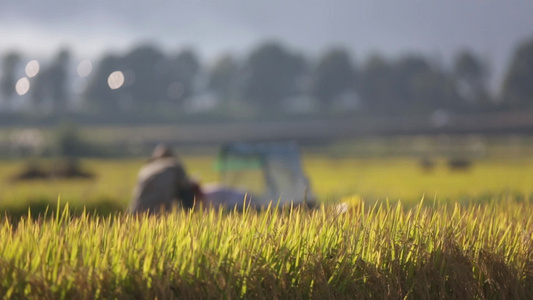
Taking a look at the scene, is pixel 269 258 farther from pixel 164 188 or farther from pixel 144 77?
pixel 144 77

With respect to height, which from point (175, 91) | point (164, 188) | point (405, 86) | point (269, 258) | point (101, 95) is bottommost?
point (101, 95)

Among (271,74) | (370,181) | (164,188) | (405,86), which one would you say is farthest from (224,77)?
(164,188)

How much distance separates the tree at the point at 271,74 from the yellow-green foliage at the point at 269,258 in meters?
118

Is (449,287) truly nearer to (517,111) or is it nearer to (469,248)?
(469,248)

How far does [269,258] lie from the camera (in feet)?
15.6

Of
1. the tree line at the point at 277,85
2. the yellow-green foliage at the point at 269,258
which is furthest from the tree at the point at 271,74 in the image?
the yellow-green foliage at the point at 269,258

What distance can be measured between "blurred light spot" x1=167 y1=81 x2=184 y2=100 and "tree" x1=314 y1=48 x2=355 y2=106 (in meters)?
24.1

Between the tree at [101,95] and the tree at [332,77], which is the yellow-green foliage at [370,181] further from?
the tree at [332,77]

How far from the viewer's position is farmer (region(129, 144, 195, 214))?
27.0 feet

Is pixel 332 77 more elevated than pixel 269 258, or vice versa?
pixel 332 77

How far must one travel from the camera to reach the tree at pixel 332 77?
129000 millimetres

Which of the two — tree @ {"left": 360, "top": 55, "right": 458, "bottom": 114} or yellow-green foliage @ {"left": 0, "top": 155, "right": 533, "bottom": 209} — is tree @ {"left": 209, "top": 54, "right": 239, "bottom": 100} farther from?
yellow-green foliage @ {"left": 0, "top": 155, "right": 533, "bottom": 209}

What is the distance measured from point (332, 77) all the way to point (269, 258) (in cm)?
12819

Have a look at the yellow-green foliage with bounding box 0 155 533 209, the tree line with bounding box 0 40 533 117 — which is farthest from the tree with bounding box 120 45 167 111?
the yellow-green foliage with bounding box 0 155 533 209
